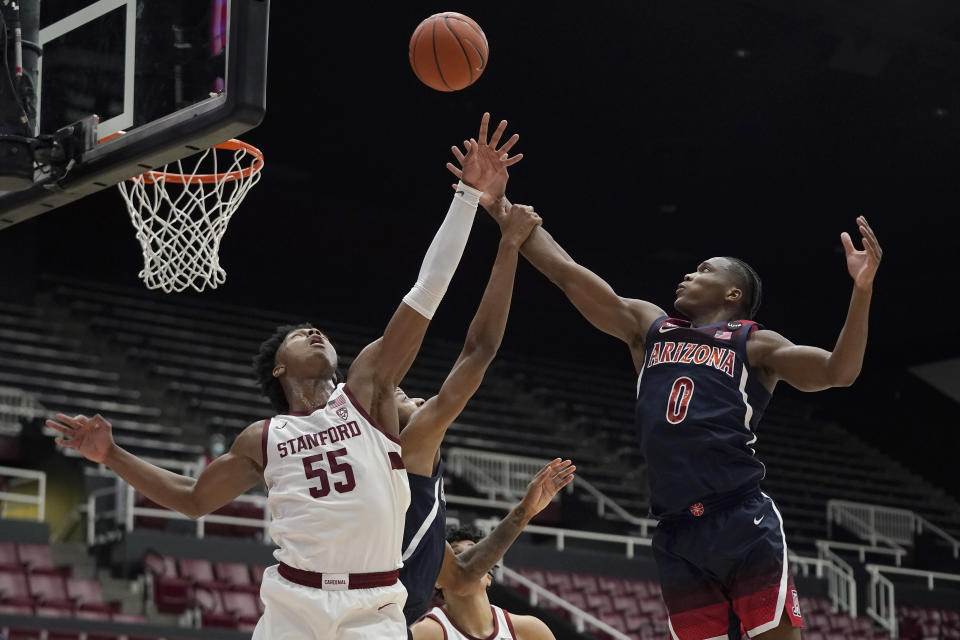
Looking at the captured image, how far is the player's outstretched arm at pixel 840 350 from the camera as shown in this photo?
15.0 ft

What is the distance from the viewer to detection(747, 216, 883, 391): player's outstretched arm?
457cm

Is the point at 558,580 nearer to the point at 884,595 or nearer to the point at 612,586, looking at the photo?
the point at 612,586

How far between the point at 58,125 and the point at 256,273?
48.2 ft

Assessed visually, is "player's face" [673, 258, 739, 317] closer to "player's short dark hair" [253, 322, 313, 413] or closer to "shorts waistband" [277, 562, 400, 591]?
"player's short dark hair" [253, 322, 313, 413]

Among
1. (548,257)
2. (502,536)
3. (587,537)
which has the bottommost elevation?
(587,537)

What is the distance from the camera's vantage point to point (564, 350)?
22.9 m

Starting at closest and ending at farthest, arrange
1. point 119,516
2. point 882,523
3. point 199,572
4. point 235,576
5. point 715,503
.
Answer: point 715,503, point 199,572, point 235,576, point 119,516, point 882,523

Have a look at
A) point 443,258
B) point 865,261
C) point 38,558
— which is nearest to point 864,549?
point 38,558

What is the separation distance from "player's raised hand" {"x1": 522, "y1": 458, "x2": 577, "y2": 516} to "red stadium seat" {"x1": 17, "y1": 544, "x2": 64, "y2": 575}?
21.9ft

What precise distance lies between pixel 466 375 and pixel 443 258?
1.99 feet

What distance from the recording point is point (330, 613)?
4316 millimetres

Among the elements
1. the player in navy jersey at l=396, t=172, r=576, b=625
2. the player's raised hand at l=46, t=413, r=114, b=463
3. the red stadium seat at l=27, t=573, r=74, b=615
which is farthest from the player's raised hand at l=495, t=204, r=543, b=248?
the red stadium seat at l=27, t=573, r=74, b=615

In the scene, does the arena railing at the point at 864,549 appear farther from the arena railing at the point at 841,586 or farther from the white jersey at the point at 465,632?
the white jersey at the point at 465,632

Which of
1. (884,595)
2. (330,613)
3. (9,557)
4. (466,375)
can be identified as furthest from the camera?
(884,595)
